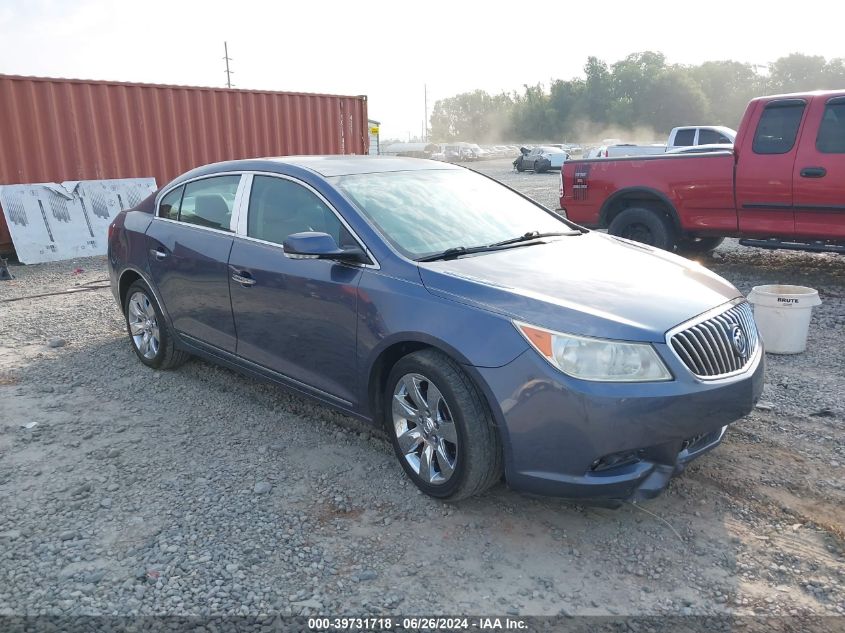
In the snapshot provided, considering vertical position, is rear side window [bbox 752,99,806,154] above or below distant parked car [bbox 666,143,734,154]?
above

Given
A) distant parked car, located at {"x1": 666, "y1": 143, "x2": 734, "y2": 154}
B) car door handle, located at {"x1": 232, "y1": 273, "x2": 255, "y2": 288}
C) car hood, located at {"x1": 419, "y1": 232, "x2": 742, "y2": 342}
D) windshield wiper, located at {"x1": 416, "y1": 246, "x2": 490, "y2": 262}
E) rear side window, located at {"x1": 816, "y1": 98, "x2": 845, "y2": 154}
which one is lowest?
car door handle, located at {"x1": 232, "y1": 273, "x2": 255, "y2": 288}

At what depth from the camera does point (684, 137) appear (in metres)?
18.6

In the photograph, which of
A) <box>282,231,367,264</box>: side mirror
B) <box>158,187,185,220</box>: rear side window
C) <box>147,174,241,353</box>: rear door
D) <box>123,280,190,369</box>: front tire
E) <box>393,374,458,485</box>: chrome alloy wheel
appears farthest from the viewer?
<box>123,280,190,369</box>: front tire

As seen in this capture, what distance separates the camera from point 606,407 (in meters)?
2.82

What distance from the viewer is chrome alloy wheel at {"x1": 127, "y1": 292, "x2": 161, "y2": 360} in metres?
5.29

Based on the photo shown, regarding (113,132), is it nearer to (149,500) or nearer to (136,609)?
(149,500)

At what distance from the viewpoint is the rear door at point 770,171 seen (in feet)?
24.0

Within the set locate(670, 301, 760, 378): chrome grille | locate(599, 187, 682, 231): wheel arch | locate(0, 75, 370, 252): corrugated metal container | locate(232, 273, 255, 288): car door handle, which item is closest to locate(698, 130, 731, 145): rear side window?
locate(0, 75, 370, 252): corrugated metal container

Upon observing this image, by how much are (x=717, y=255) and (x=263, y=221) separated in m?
7.34

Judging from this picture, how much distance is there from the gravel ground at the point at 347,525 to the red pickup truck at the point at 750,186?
3068 mm

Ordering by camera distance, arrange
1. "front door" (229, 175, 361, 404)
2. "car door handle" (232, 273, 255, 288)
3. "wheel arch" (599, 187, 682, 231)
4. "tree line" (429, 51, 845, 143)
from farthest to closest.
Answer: "tree line" (429, 51, 845, 143) < "wheel arch" (599, 187, 682, 231) < "car door handle" (232, 273, 255, 288) < "front door" (229, 175, 361, 404)

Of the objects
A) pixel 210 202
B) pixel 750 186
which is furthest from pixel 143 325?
pixel 750 186

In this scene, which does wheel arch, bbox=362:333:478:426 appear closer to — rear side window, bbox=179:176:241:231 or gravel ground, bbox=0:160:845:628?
gravel ground, bbox=0:160:845:628

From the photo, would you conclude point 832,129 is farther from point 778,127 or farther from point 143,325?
point 143,325
